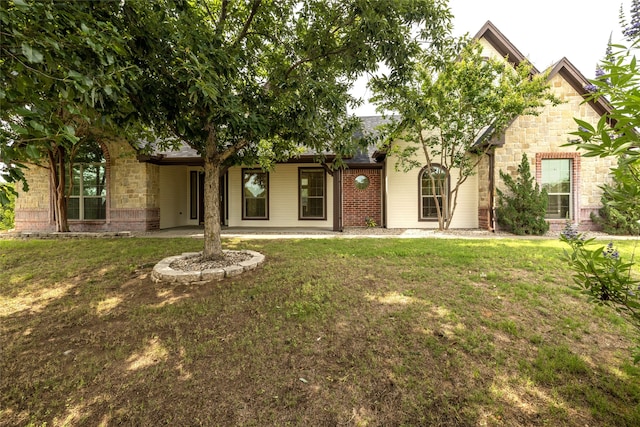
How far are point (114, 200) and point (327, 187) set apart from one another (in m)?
7.99

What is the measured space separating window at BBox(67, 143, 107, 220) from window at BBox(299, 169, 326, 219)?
291 inches

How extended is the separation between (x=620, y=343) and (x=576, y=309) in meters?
0.67

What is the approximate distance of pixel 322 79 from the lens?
4605mm

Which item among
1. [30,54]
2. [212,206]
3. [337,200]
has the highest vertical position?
[30,54]

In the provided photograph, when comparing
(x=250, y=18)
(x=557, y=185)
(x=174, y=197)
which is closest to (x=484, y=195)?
(x=557, y=185)

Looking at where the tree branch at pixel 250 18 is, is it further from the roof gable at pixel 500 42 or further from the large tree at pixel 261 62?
the roof gable at pixel 500 42

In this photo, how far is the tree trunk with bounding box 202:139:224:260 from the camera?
17.7ft

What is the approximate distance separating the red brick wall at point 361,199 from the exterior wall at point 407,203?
0.86m

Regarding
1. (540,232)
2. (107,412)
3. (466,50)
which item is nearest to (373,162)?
(466,50)

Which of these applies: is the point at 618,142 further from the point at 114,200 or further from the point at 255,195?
the point at 114,200

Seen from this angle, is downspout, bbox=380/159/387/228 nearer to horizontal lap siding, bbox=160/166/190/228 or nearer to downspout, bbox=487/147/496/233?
downspout, bbox=487/147/496/233

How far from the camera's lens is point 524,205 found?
8961mm

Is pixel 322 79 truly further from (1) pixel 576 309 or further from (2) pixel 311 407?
(1) pixel 576 309

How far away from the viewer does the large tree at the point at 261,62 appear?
356 centimetres
